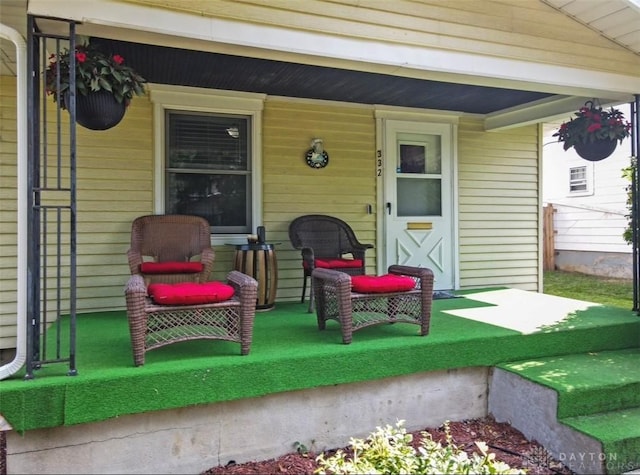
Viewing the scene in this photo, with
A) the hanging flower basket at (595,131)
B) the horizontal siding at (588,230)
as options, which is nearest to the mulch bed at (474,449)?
the hanging flower basket at (595,131)

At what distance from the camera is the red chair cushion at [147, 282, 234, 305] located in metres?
2.76

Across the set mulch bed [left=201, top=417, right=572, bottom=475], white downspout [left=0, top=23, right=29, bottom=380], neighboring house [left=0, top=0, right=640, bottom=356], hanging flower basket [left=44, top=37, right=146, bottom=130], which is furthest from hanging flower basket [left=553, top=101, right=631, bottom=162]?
white downspout [left=0, top=23, right=29, bottom=380]

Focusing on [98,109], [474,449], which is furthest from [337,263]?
[98,109]

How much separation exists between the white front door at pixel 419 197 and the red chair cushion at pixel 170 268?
2399mm

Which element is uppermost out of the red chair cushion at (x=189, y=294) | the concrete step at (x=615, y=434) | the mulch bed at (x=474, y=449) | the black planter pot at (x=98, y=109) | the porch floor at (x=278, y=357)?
the black planter pot at (x=98, y=109)

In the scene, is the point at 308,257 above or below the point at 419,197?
below

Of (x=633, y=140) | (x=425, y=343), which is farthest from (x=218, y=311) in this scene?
(x=633, y=140)

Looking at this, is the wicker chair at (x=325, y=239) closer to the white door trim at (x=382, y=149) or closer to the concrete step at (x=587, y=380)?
the white door trim at (x=382, y=149)

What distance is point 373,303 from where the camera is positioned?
3.37 m

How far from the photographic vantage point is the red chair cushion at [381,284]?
327cm

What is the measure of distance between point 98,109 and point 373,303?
2.23 metres

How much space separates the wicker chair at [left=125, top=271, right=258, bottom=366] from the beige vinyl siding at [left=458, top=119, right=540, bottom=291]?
12.6 ft

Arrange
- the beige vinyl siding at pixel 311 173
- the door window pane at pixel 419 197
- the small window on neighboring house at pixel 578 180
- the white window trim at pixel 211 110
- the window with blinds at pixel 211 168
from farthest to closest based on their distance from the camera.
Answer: the small window on neighboring house at pixel 578 180
the door window pane at pixel 419 197
the beige vinyl siding at pixel 311 173
the window with blinds at pixel 211 168
the white window trim at pixel 211 110

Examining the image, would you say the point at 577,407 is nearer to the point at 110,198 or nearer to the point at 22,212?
the point at 22,212
